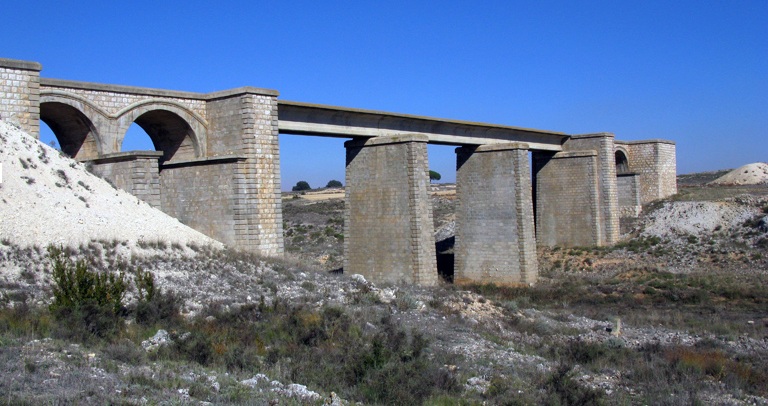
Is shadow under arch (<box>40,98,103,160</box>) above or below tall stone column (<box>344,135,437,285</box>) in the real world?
above

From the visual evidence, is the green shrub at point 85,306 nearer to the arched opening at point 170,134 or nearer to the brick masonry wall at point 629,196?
the arched opening at point 170,134

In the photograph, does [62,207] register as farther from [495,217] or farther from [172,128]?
[495,217]

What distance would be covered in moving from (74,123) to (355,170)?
11128 mm

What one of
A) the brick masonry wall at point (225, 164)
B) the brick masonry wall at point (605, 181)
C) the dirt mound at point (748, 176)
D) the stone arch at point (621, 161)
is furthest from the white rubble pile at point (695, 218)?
the brick masonry wall at point (225, 164)

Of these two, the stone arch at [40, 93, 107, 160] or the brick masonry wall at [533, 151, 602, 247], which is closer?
the stone arch at [40, 93, 107, 160]

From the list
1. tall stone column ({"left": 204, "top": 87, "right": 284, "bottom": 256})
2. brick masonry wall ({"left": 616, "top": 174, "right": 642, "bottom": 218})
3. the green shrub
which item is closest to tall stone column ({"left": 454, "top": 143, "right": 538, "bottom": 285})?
tall stone column ({"left": 204, "top": 87, "right": 284, "bottom": 256})

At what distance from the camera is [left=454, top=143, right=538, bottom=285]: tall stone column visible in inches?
1340

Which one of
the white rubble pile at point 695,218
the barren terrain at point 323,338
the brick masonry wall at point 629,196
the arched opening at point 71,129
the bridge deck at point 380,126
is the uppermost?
the bridge deck at point 380,126

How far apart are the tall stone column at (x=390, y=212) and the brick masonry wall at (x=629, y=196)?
22.4m

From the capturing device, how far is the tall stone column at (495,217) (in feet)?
112

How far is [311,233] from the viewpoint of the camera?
52875 mm

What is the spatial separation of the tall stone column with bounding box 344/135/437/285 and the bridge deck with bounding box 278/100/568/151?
1038mm

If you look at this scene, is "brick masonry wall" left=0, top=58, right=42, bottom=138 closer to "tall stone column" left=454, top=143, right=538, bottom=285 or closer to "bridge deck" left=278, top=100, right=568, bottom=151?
"bridge deck" left=278, top=100, right=568, bottom=151

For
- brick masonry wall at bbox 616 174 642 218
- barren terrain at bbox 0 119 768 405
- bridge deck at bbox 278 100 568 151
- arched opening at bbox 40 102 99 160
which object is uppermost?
bridge deck at bbox 278 100 568 151
